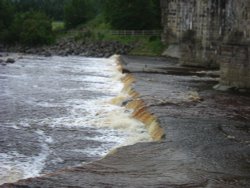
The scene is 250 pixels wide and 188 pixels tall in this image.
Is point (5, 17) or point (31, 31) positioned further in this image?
point (5, 17)

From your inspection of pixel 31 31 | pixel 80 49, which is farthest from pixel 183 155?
pixel 31 31

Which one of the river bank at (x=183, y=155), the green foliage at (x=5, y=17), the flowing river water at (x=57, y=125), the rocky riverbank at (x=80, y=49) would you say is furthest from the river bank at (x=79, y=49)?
the river bank at (x=183, y=155)

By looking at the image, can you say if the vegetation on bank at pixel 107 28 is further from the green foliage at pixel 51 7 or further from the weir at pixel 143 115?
the green foliage at pixel 51 7

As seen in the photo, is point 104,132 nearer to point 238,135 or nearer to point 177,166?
point 238,135

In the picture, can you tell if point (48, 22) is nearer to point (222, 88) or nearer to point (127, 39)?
point (127, 39)

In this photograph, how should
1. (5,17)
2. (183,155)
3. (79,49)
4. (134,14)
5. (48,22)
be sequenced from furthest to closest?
(48,22) → (5,17) → (134,14) → (79,49) → (183,155)

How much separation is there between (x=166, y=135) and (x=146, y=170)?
386 cm

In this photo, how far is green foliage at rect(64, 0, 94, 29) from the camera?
9675 centimetres

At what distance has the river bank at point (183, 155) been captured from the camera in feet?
40.6

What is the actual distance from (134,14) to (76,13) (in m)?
23.5

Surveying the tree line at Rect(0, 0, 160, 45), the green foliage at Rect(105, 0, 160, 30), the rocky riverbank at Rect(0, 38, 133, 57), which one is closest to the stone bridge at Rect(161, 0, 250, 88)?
the green foliage at Rect(105, 0, 160, 30)

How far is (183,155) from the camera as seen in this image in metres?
14.7

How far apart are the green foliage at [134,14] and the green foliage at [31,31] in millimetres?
9661

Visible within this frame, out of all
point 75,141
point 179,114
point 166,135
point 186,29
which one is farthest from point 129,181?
point 186,29
